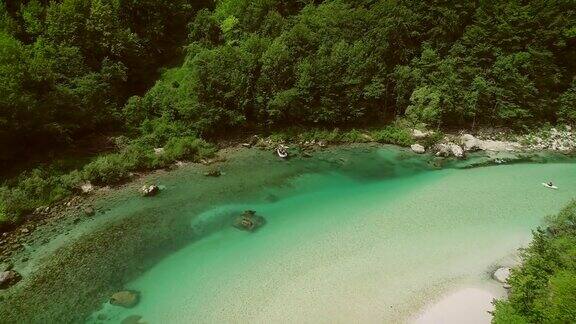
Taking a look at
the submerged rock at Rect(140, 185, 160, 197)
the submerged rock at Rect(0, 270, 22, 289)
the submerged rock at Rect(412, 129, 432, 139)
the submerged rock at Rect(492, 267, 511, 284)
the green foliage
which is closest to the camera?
the submerged rock at Rect(0, 270, 22, 289)

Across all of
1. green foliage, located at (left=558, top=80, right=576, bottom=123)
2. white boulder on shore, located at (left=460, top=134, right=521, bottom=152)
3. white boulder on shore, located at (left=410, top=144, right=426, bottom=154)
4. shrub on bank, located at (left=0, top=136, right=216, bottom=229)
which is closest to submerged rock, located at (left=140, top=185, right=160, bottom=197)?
shrub on bank, located at (left=0, top=136, right=216, bottom=229)

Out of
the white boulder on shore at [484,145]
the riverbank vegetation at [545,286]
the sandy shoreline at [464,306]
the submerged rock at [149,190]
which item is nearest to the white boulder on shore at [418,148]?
the white boulder on shore at [484,145]

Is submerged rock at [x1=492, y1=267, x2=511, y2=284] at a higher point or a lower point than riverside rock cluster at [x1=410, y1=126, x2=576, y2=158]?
A: lower

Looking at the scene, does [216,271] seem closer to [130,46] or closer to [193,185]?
[193,185]

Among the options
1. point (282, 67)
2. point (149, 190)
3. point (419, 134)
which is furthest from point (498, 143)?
point (149, 190)

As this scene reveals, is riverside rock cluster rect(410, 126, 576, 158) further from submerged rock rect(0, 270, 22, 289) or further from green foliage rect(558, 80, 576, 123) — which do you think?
submerged rock rect(0, 270, 22, 289)
